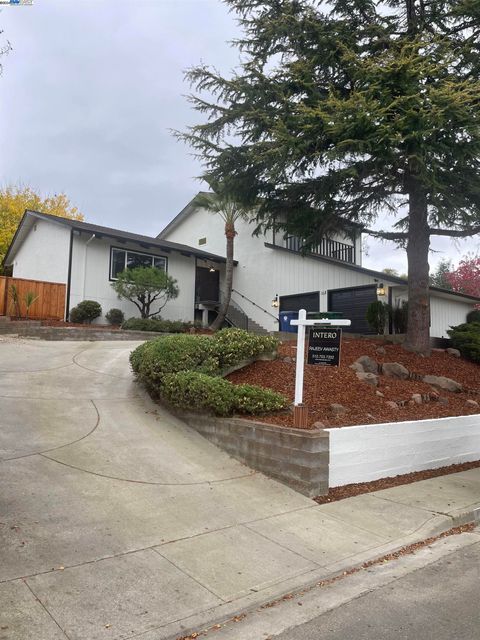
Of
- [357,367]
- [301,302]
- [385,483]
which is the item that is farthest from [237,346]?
[301,302]

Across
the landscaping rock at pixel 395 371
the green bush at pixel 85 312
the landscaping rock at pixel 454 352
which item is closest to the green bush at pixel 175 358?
the landscaping rock at pixel 395 371

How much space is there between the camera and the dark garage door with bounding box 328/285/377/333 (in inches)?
694

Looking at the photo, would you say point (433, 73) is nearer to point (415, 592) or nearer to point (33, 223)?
point (415, 592)

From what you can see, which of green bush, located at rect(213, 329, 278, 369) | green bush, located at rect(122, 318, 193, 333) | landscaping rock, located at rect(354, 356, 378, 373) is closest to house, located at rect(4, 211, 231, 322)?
green bush, located at rect(122, 318, 193, 333)

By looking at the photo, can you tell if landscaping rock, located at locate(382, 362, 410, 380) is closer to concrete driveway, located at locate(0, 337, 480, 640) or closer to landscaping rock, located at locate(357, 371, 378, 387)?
landscaping rock, located at locate(357, 371, 378, 387)

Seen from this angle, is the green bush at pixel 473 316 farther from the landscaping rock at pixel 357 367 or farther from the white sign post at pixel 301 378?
the white sign post at pixel 301 378

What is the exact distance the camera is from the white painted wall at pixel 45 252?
19.7m

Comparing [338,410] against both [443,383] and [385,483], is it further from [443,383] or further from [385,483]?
[443,383]

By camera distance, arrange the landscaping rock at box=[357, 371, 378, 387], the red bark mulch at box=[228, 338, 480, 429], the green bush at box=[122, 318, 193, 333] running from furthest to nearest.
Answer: the green bush at box=[122, 318, 193, 333], the landscaping rock at box=[357, 371, 378, 387], the red bark mulch at box=[228, 338, 480, 429]

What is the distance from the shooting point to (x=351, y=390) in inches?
334

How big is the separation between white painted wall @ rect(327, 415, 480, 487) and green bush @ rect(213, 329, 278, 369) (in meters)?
2.83

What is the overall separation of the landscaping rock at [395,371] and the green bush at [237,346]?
2645 mm

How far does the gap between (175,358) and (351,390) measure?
3.09 metres

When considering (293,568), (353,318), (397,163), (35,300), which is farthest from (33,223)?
(293,568)
